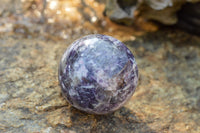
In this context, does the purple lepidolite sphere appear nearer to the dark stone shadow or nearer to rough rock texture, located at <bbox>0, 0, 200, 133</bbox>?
the dark stone shadow

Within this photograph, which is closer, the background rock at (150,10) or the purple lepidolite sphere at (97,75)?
the purple lepidolite sphere at (97,75)

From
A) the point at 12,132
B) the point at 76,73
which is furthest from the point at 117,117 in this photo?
the point at 12,132

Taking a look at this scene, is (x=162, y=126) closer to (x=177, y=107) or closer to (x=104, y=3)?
(x=177, y=107)

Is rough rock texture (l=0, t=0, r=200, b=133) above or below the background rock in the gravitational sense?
below

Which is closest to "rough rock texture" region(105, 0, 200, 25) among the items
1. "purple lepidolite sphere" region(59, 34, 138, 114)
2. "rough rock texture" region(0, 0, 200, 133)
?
"rough rock texture" region(0, 0, 200, 133)

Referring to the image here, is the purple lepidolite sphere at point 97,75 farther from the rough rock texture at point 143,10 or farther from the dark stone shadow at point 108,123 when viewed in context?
the rough rock texture at point 143,10

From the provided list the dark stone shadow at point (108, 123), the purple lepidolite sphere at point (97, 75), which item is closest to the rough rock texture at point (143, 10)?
the purple lepidolite sphere at point (97, 75)
